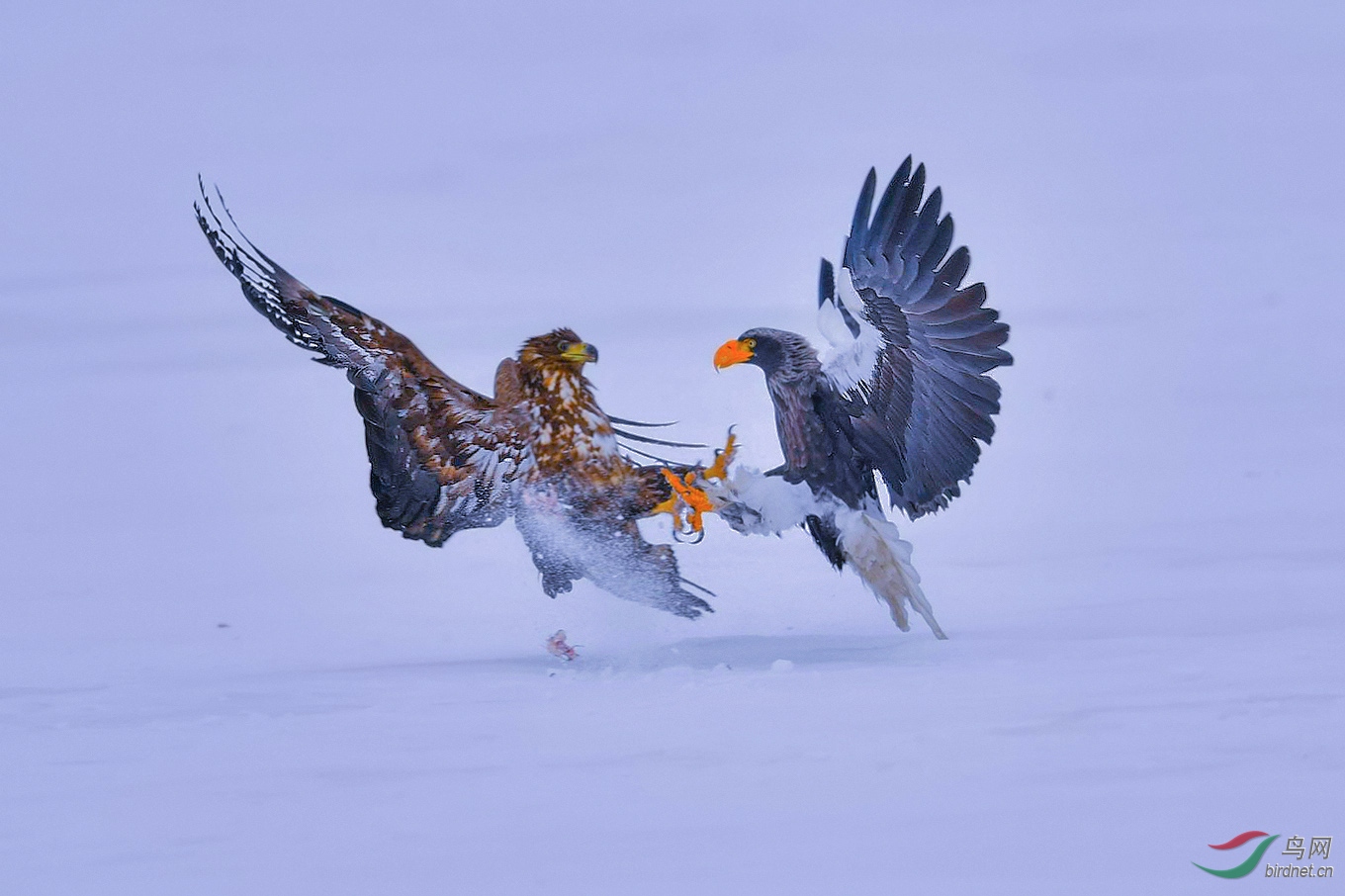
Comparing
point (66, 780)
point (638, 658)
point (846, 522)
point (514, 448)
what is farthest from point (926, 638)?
point (66, 780)

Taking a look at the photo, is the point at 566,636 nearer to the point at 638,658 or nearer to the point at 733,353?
the point at 638,658

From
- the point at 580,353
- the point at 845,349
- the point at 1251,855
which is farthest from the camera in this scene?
the point at 580,353

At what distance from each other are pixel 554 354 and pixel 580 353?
0.09 metres

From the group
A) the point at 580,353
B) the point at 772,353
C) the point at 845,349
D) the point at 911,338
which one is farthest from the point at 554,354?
the point at 911,338

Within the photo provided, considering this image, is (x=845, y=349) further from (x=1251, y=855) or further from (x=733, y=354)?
(x=1251, y=855)

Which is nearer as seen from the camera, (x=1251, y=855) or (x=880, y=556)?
(x=1251, y=855)

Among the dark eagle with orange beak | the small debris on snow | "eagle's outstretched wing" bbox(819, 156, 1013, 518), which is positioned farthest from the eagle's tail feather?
the small debris on snow

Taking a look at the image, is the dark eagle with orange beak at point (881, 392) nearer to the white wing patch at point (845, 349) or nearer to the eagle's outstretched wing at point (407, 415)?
the white wing patch at point (845, 349)

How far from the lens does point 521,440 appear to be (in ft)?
18.1

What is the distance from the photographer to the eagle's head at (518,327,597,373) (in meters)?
5.50

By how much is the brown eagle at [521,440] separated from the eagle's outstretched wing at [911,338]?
0.63 metres

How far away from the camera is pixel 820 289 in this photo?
5.43 m

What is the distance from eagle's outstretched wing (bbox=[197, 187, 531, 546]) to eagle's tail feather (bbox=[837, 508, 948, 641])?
1.04 m

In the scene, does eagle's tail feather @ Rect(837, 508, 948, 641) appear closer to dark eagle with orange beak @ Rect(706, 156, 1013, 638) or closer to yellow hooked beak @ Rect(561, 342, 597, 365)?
dark eagle with orange beak @ Rect(706, 156, 1013, 638)
